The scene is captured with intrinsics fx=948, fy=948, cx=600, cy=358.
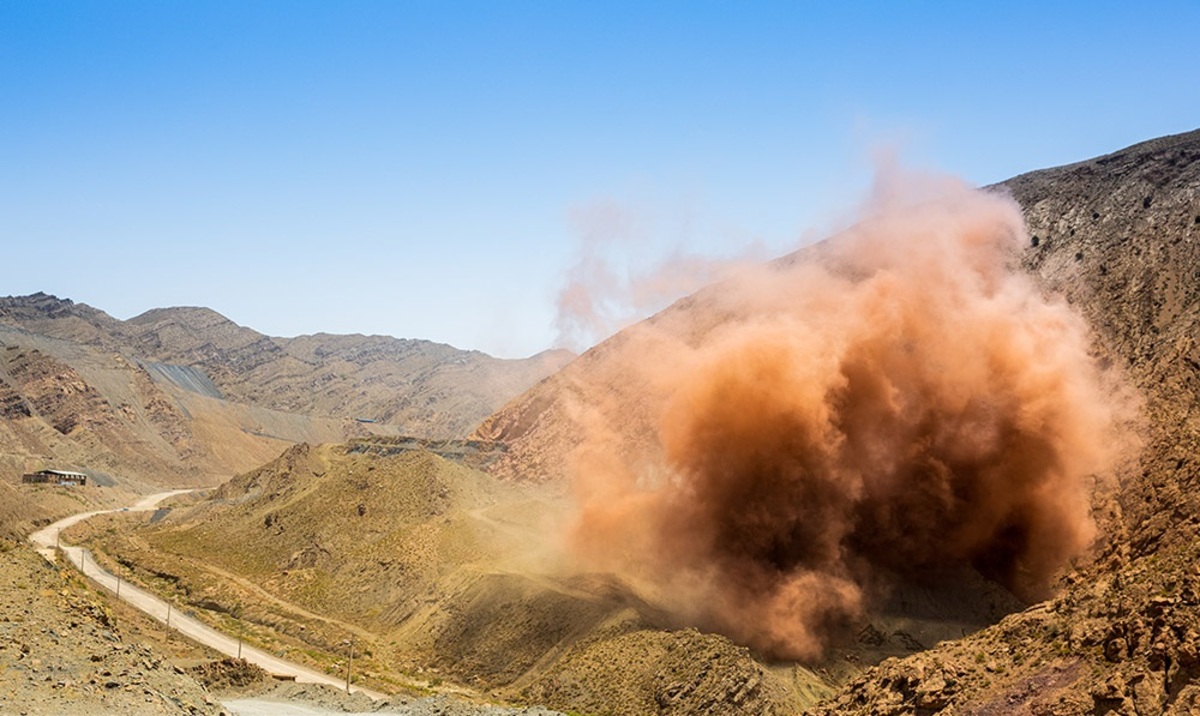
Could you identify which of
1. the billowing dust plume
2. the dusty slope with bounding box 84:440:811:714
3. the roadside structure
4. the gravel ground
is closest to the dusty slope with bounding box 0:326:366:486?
the roadside structure

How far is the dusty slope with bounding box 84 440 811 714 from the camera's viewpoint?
148 ft

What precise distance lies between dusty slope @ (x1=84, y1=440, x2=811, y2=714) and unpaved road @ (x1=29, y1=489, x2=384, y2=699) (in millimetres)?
2981

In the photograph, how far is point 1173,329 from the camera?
6438cm

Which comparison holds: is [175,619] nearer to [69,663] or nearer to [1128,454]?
[69,663]

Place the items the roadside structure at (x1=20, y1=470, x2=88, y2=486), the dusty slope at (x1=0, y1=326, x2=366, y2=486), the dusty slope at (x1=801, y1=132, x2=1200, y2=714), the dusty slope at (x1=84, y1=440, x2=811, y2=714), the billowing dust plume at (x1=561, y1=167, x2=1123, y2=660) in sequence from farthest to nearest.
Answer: the dusty slope at (x1=0, y1=326, x2=366, y2=486) < the roadside structure at (x1=20, y1=470, x2=88, y2=486) < the billowing dust plume at (x1=561, y1=167, x2=1123, y2=660) < the dusty slope at (x1=84, y1=440, x2=811, y2=714) < the dusty slope at (x1=801, y1=132, x2=1200, y2=714)

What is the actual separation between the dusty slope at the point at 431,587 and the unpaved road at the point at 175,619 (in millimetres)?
2981

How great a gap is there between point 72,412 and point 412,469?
312 ft

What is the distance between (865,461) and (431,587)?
33419mm

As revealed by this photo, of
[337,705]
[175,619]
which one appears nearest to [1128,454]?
[337,705]

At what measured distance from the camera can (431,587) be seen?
2761 inches

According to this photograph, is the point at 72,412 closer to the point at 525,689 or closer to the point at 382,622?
the point at 382,622

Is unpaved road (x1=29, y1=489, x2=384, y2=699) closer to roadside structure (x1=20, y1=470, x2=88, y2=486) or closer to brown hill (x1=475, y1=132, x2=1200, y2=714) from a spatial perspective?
roadside structure (x1=20, y1=470, x2=88, y2=486)

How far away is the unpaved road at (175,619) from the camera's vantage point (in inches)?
2115

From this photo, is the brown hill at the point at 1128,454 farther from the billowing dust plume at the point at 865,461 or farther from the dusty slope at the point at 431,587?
the dusty slope at the point at 431,587
